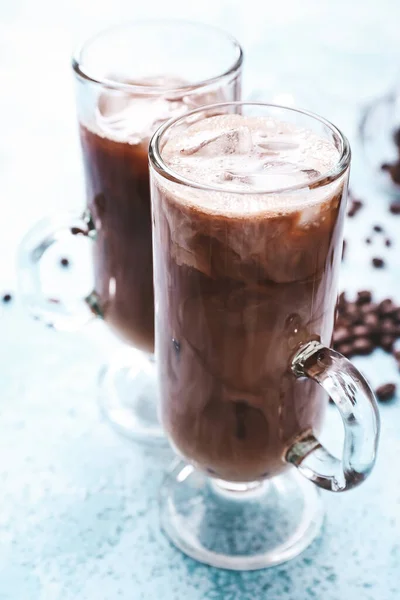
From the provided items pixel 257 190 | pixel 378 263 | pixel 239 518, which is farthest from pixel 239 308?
pixel 378 263

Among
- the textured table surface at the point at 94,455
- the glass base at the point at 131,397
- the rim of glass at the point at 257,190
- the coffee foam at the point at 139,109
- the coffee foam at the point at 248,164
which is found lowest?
the glass base at the point at 131,397

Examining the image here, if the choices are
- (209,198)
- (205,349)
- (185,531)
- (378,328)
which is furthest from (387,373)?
(209,198)

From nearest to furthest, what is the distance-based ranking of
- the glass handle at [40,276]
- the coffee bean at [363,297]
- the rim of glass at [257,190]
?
1. the rim of glass at [257,190]
2. the glass handle at [40,276]
3. the coffee bean at [363,297]

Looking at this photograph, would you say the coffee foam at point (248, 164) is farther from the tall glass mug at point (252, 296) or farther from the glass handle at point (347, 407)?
the glass handle at point (347, 407)

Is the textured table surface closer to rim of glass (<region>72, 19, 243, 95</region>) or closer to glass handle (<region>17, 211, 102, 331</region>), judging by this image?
glass handle (<region>17, 211, 102, 331</region>)

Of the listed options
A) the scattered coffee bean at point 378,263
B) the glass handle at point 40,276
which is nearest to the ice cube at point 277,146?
the glass handle at point 40,276

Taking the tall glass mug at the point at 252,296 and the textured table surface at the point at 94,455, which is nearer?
the tall glass mug at the point at 252,296

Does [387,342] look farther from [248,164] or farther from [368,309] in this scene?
[248,164]

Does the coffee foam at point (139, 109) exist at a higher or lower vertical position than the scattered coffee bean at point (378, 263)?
higher
